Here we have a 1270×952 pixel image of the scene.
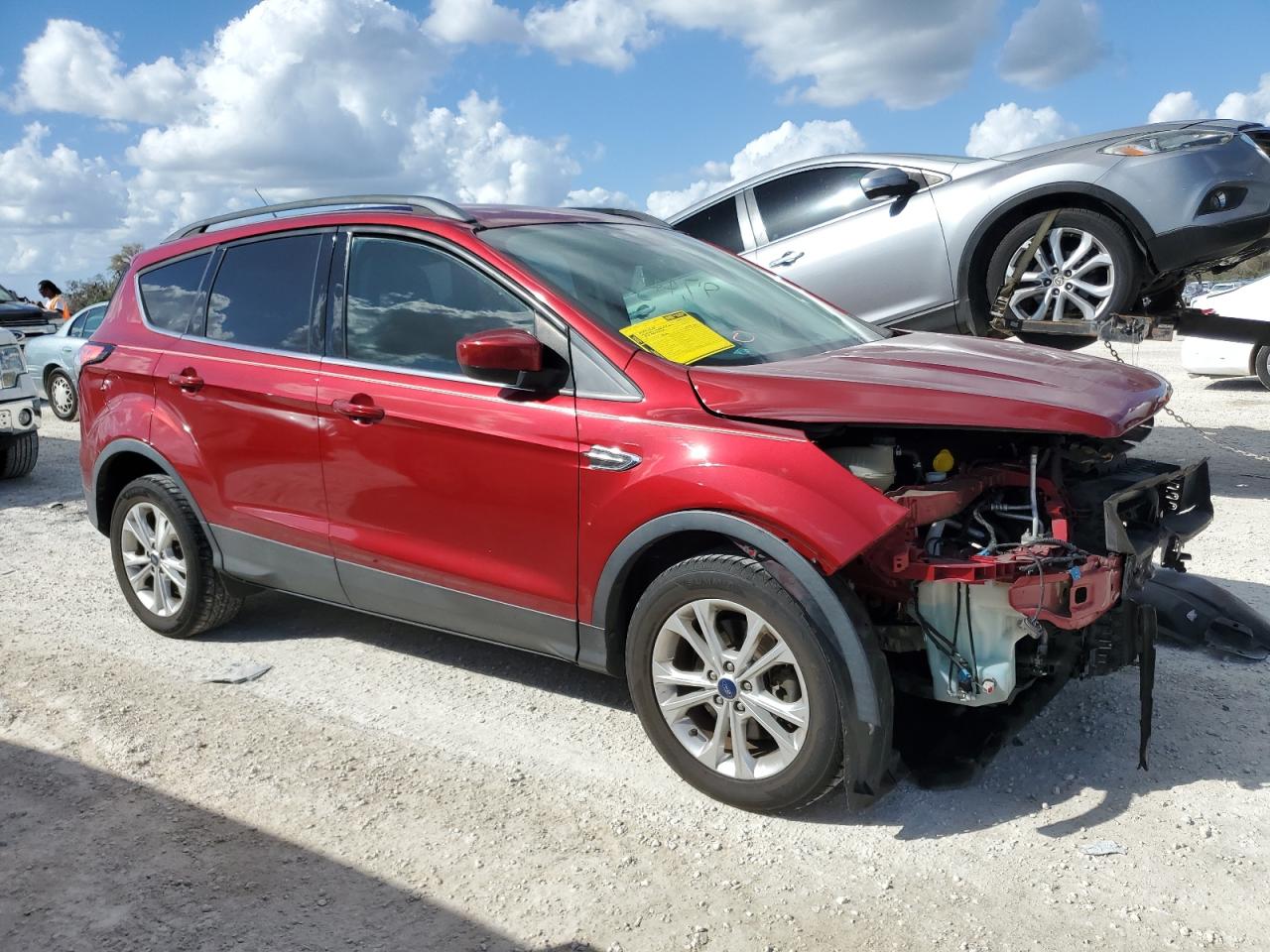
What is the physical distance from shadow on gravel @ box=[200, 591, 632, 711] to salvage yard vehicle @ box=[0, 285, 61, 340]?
14456 millimetres

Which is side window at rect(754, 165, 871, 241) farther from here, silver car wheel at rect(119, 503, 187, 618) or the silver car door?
silver car wheel at rect(119, 503, 187, 618)

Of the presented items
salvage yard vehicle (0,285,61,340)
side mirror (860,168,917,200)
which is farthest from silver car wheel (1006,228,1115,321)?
salvage yard vehicle (0,285,61,340)

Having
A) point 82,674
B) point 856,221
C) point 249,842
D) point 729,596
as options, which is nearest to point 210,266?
point 82,674

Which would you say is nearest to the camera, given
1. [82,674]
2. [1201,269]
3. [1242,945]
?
[1242,945]

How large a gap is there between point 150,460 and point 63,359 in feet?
33.3

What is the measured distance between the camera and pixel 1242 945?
262 cm

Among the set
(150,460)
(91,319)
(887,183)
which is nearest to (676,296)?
(150,460)

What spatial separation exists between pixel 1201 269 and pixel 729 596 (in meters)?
5.25

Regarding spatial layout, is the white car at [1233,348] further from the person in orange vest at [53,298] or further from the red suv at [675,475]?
the person in orange vest at [53,298]

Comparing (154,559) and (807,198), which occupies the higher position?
(807,198)

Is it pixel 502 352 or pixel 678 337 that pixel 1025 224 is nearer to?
pixel 678 337

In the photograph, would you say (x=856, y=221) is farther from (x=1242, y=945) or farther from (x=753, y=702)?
(x=1242, y=945)

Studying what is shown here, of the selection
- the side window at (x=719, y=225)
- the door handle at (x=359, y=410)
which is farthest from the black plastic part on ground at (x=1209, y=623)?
the side window at (x=719, y=225)

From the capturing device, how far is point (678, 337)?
3.58m
